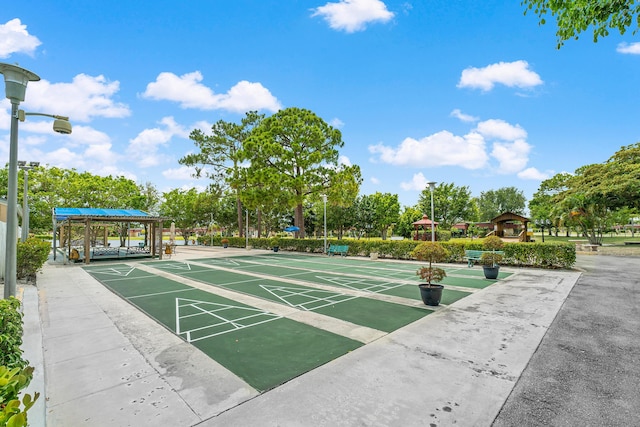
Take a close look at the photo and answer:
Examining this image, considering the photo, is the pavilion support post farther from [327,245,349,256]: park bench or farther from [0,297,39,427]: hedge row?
[0,297,39,427]: hedge row

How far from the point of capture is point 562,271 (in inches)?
573

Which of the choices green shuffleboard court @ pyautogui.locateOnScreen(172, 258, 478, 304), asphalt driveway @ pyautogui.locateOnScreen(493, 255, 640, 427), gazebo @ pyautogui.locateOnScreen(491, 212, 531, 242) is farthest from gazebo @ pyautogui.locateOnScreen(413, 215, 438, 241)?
asphalt driveway @ pyautogui.locateOnScreen(493, 255, 640, 427)

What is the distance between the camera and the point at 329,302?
882 cm

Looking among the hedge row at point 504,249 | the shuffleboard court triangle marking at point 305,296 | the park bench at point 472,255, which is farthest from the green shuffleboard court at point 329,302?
the hedge row at point 504,249

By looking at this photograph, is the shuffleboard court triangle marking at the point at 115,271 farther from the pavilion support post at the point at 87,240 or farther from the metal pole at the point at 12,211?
the metal pole at the point at 12,211

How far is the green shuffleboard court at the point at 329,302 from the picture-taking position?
7.14 meters

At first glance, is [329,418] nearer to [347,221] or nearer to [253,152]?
[253,152]

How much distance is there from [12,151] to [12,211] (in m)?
0.99

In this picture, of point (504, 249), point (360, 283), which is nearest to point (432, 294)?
point (360, 283)

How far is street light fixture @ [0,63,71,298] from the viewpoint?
4.80m

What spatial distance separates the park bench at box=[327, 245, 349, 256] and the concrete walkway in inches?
649

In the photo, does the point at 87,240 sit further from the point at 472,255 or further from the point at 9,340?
the point at 472,255

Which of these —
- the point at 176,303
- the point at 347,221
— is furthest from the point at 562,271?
the point at 347,221

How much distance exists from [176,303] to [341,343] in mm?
5565
